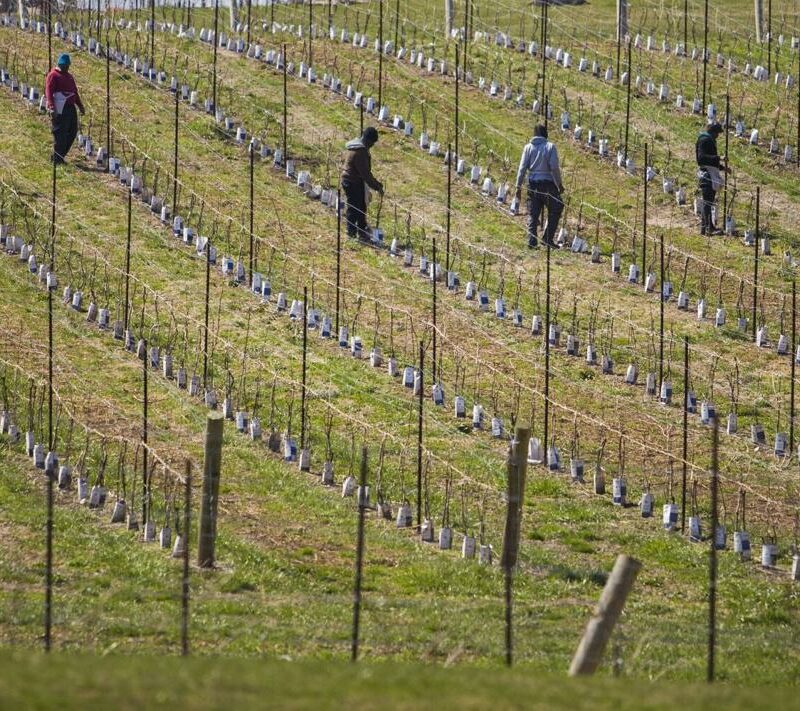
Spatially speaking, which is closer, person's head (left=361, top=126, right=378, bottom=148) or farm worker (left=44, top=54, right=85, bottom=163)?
person's head (left=361, top=126, right=378, bottom=148)

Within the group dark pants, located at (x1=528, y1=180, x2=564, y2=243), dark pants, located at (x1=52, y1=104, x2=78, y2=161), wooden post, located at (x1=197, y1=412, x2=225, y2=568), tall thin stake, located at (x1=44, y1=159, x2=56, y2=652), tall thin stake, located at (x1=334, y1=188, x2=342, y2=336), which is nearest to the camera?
tall thin stake, located at (x1=44, y1=159, x2=56, y2=652)

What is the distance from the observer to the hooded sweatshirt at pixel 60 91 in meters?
31.0

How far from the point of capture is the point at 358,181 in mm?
29703

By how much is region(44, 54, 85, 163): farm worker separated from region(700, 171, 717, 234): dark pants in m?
9.39

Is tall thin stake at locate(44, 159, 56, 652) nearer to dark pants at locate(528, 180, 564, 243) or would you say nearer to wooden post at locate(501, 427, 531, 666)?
wooden post at locate(501, 427, 531, 666)

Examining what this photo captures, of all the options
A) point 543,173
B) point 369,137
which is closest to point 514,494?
point 543,173

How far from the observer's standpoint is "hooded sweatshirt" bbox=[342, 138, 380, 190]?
29609 millimetres

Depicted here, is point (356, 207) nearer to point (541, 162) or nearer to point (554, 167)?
point (541, 162)

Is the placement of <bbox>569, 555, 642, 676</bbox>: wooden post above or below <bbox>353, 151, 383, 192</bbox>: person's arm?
below

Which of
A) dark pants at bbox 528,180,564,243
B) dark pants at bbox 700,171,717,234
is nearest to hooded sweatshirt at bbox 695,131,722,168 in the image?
dark pants at bbox 700,171,717,234

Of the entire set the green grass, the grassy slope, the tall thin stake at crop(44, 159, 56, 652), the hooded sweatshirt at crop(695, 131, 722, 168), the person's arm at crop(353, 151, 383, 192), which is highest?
the hooded sweatshirt at crop(695, 131, 722, 168)

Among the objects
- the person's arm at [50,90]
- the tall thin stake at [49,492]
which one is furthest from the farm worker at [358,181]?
the person's arm at [50,90]

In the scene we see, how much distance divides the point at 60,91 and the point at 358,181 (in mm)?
4923

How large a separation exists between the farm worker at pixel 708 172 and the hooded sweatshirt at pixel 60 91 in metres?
9.35
